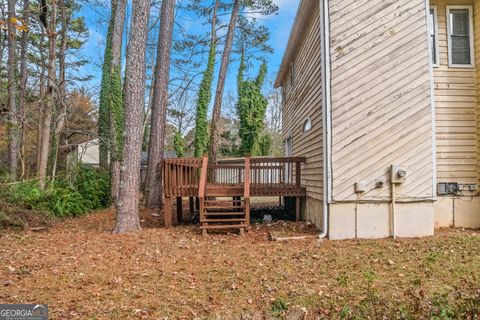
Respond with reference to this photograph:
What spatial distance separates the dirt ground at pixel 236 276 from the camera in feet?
10.7

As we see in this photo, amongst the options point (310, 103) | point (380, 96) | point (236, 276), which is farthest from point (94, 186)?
point (380, 96)

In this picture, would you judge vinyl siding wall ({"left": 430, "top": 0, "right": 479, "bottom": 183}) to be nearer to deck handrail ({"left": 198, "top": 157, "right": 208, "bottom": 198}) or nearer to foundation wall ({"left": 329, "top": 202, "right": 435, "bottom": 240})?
foundation wall ({"left": 329, "top": 202, "right": 435, "bottom": 240})

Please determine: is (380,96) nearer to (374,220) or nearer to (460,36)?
(374,220)

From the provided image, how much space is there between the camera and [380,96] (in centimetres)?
645

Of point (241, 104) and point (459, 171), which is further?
point (241, 104)

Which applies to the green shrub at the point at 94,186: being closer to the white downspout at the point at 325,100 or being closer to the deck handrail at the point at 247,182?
the deck handrail at the point at 247,182

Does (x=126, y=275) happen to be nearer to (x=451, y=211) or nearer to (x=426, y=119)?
(x=426, y=119)

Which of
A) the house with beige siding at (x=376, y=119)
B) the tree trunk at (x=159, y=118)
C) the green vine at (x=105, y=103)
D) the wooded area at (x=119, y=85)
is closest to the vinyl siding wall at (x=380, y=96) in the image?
the house with beige siding at (x=376, y=119)

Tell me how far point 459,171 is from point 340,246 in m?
3.32

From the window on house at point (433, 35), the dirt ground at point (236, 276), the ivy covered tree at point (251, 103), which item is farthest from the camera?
the ivy covered tree at point (251, 103)

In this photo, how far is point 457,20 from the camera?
7.34 meters

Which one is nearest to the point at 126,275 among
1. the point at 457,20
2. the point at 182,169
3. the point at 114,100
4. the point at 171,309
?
the point at 171,309

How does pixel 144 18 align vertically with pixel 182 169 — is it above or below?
above

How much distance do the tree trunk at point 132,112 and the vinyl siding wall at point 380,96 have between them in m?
3.78
